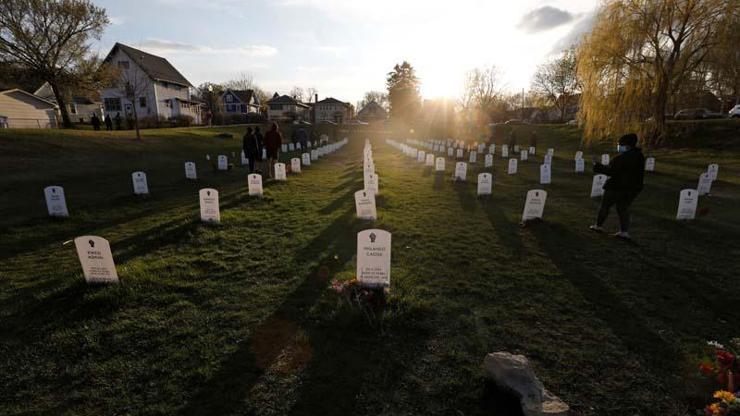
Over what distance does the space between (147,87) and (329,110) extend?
5184cm

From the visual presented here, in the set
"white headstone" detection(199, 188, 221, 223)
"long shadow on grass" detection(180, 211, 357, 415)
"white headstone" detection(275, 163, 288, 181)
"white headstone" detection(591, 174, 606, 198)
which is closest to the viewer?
"long shadow on grass" detection(180, 211, 357, 415)

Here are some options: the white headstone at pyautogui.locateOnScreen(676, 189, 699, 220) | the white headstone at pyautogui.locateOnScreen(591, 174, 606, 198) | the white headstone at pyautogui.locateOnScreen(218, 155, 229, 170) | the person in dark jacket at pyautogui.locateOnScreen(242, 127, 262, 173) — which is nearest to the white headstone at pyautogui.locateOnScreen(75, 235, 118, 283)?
the person in dark jacket at pyautogui.locateOnScreen(242, 127, 262, 173)

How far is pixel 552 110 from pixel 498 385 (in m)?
83.6

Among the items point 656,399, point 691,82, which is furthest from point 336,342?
point 691,82

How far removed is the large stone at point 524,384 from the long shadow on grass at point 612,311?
1497mm

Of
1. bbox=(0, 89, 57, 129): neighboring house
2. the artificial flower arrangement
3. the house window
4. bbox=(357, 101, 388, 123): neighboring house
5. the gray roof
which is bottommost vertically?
the artificial flower arrangement

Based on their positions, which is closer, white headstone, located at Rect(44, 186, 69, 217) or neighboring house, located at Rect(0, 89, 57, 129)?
white headstone, located at Rect(44, 186, 69, 217)

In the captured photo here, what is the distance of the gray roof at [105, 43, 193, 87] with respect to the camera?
39406 millimetres

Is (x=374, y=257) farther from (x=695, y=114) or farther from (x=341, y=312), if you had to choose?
(x=695, y=114)

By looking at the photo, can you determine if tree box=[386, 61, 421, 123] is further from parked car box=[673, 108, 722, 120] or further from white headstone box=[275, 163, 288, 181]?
white headstone box=[275, 163, 288, 181]

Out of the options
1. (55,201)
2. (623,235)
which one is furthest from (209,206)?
(623,235)

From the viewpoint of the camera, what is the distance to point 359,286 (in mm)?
4344

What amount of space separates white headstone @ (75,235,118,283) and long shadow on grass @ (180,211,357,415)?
2.45 m

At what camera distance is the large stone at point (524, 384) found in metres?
2.49
